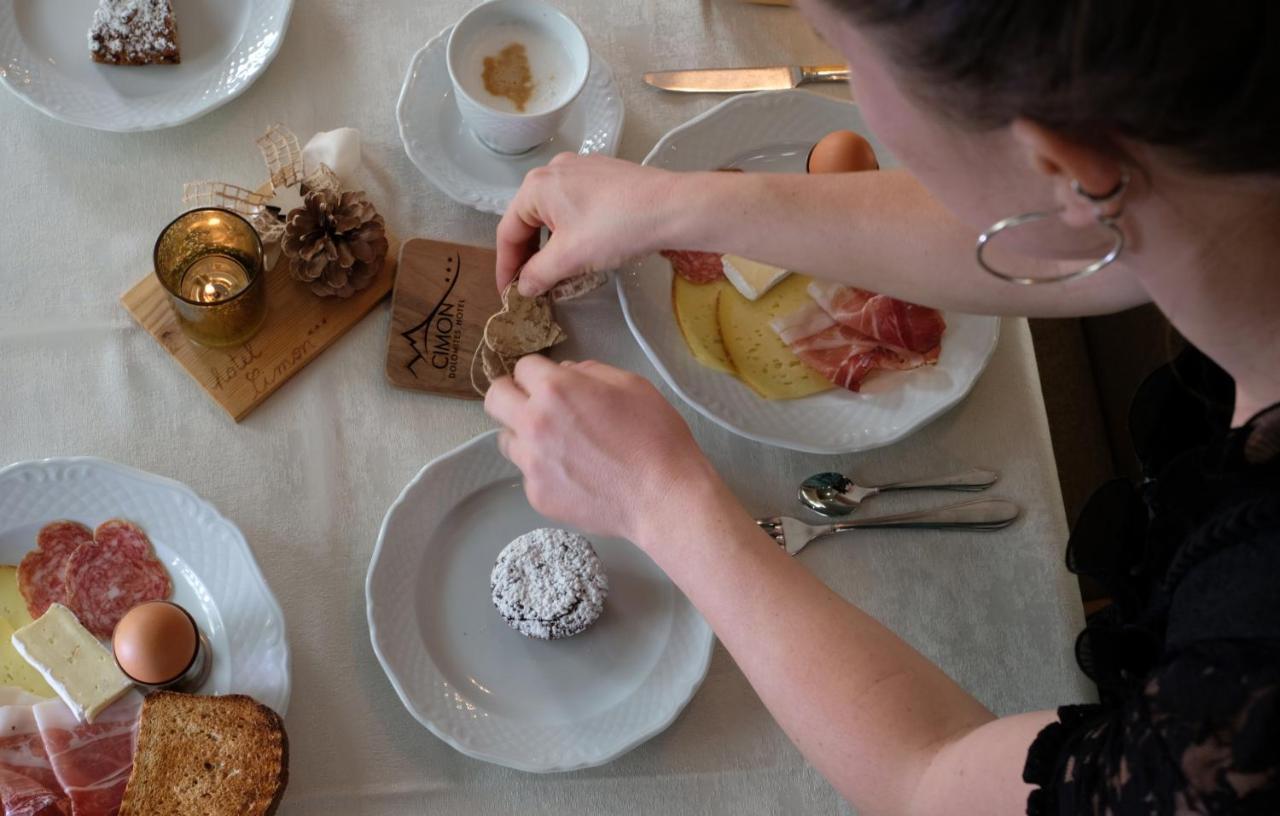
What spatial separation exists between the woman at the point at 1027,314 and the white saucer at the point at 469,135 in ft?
0.50

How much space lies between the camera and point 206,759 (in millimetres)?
1006

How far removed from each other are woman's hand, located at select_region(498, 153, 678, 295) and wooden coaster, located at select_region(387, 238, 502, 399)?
0.11m

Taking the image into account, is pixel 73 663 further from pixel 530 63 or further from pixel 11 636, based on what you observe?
pixel 530 63

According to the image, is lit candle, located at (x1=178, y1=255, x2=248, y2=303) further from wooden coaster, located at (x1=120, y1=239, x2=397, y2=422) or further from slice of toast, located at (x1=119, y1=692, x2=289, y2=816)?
slice of toast, located at (x1=119, y1=692, x2=289, y2=816)

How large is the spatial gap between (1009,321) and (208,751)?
110 cm

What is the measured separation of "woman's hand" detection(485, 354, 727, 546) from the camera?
1.02 metres

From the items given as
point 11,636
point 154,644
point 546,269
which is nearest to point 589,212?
point 546,269

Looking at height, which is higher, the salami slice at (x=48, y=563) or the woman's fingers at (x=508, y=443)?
the woman's fingers at (x=508, y=443)

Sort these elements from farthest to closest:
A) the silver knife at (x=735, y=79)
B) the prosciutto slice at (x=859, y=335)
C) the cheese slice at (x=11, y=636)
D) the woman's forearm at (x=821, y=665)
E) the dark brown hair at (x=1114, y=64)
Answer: the silver knife at (x=735, y=79) → the prosciutto slice at (x=859, y=335) → the cheese slice at (x=11, y=636) → the woman's forearm at (x=821, y=665) → the dark brown hair at (x=1114, y=64)

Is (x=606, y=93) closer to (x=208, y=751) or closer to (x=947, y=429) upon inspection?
(x=947, y=429)

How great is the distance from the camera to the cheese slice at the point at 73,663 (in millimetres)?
1014

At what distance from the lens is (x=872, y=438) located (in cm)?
124

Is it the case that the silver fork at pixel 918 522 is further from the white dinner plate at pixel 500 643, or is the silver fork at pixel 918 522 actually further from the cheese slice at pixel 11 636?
the cheese slice at pixel 11 636

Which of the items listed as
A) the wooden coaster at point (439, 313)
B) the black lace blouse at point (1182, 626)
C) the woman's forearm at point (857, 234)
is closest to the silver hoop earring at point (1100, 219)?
the black lace blouse at point (1182, 626)
